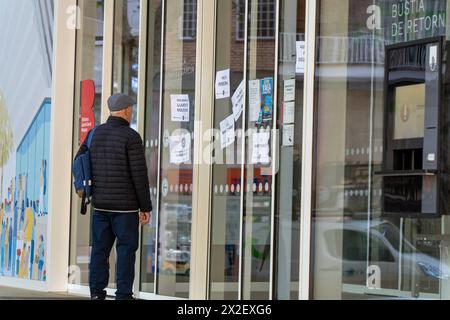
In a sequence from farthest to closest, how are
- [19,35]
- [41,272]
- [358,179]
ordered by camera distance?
[19,35], [41,272], [358,179]

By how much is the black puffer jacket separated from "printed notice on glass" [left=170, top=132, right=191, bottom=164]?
122 cm

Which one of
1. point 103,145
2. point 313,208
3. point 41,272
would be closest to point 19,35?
point 41,272

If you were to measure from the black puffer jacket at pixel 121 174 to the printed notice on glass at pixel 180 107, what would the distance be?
132 centimetres

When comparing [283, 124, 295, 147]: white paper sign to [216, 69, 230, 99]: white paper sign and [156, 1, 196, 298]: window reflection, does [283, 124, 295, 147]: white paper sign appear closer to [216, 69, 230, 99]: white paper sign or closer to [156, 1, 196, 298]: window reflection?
[216, 69, 230, 99]: white paper sign

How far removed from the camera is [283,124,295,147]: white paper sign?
8.35 m

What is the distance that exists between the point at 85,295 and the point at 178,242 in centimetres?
170

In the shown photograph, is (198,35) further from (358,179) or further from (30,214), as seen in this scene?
(30,214)

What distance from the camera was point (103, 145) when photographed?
8.69 m

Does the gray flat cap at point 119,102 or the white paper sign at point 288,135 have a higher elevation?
the gray flat cap at point 119,102

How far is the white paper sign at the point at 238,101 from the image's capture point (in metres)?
9.10

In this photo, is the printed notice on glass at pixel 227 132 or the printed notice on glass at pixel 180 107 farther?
the printed notice on glass at pixel 180 107

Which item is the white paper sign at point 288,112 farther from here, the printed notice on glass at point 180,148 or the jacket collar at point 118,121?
the printed notice on glass at point 180,148

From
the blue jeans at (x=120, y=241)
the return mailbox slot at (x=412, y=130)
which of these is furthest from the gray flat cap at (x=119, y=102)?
the return mailbox slot at (x=412, y=130)

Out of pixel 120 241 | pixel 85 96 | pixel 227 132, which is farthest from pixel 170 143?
pixel 85 96
